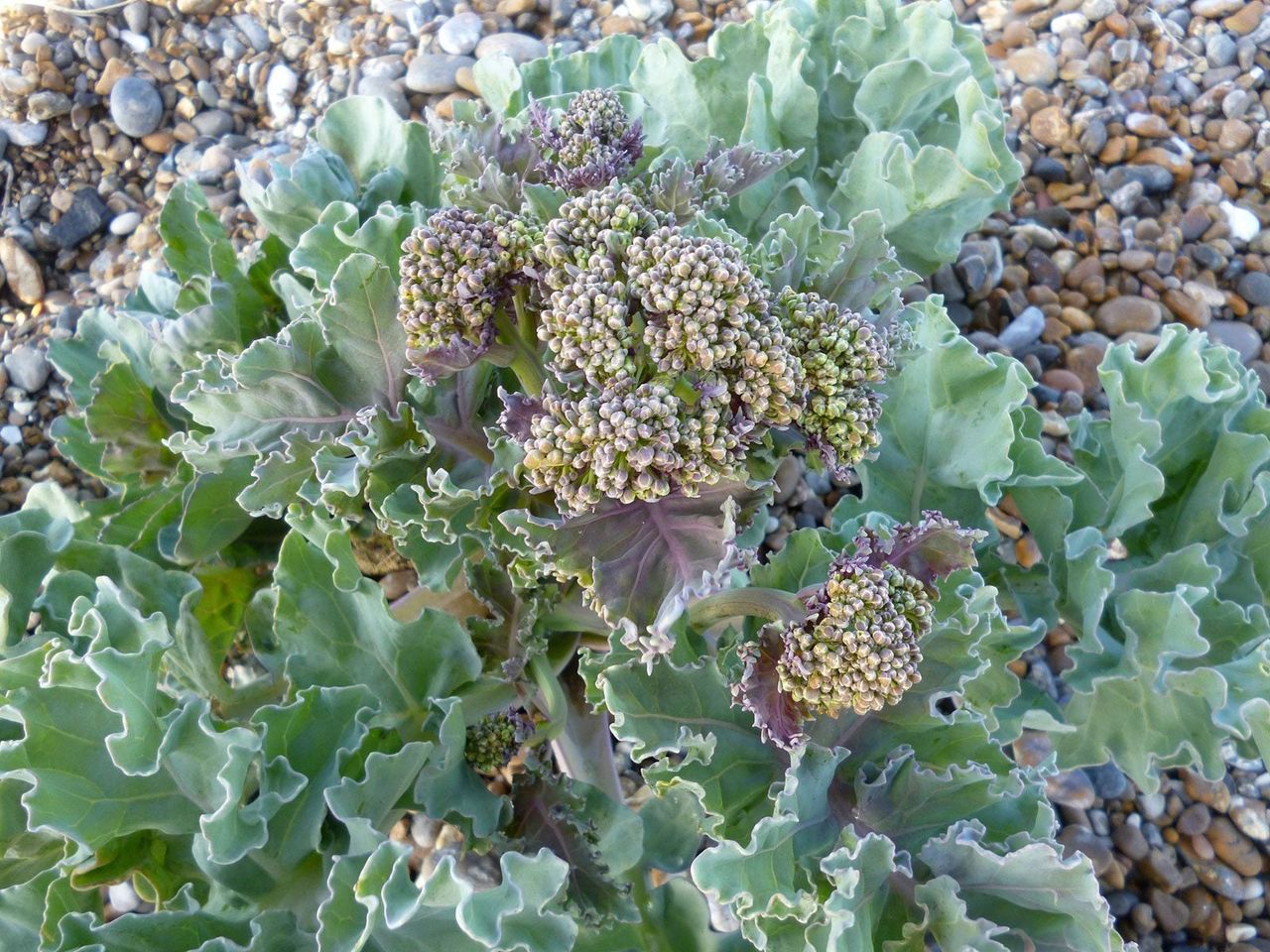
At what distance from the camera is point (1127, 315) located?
316 cm

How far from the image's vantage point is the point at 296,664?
1981 mm

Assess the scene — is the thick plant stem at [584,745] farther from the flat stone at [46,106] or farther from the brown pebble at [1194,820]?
the flat stone at [46,106]

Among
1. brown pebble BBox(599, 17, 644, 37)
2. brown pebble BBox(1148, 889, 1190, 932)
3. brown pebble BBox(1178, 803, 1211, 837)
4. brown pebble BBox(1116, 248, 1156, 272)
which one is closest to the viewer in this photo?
brown pebble BBox(1148, 889, 1190, 932)

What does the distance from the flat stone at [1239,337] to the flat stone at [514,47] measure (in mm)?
2195

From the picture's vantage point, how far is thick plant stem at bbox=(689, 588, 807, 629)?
1.69 metres

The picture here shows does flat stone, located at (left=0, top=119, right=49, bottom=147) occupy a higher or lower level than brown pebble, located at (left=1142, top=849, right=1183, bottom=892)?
higher

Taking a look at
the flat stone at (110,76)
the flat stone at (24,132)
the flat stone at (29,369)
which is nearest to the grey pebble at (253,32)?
the flat stone at (110,76)

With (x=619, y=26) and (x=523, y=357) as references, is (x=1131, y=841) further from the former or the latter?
(x=619, y=26)

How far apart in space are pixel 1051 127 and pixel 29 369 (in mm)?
3138

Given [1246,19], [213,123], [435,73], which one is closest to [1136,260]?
[1246,19]

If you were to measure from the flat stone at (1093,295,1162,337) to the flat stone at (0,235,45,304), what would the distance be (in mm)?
3196

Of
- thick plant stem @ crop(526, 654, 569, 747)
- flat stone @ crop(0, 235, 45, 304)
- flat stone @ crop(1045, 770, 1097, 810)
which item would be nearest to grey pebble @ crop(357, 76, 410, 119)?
flat stone @ crop(0, 235, 45, 304)

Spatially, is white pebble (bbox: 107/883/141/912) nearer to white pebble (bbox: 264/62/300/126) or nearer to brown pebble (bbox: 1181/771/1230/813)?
white pebble (bbox: 264/62/300/126)

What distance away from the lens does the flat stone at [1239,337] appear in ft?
10.1
